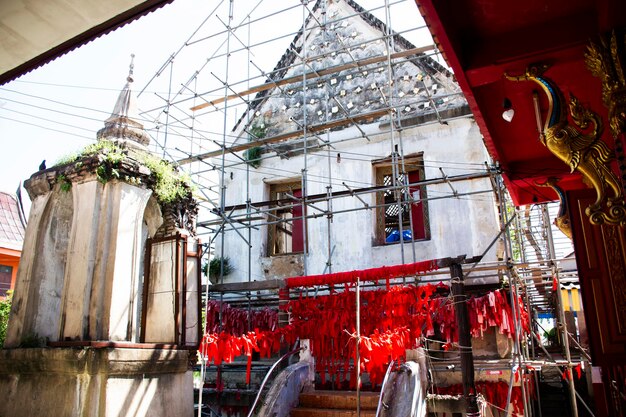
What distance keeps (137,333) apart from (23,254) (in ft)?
7.49

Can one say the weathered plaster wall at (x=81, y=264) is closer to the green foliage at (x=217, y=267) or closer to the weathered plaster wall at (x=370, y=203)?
the weathered plaster wall at (x=370, y=203)

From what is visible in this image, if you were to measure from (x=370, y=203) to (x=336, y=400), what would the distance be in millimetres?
6310

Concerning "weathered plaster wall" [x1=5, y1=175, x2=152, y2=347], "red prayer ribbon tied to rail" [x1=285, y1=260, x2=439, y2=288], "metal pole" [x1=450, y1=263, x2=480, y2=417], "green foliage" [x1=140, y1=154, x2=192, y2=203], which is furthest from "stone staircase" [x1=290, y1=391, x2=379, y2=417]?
"green foliage" [x1=140, y1=154, x2=192, y2=203]

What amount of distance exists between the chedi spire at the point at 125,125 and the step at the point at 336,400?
556 centimetres

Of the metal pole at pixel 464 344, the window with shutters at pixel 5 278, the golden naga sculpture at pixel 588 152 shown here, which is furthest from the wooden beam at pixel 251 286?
the window with shutters at pixel 5 278

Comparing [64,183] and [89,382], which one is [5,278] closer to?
[64,183]

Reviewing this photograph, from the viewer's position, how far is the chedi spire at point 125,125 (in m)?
9.08

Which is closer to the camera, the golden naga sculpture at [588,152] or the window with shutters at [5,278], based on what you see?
the golden naga sculpture at [588,152]

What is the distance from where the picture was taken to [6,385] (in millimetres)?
7496

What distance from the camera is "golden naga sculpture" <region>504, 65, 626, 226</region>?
3.39 metres

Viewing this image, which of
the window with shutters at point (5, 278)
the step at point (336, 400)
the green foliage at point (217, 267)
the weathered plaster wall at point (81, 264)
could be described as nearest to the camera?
the weathered plaster wall at point (81, 264)

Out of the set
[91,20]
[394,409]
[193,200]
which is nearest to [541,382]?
[394,409]

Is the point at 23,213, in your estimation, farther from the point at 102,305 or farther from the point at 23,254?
the point at 102,305

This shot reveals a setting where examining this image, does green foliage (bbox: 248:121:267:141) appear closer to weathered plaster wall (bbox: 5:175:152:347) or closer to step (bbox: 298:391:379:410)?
weathered plaster wall (bbox: 5:175:152:347)
